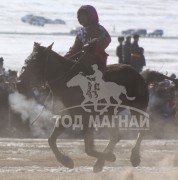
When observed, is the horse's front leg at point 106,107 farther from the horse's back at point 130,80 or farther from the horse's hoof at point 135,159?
the horse's hoof at point 135,159

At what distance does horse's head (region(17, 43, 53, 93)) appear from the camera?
1253 centimetres

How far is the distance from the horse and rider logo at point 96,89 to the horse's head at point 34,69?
52cm

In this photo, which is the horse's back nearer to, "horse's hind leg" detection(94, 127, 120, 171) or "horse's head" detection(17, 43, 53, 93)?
"horse's hind leg" detection(94, 127, 120, 171)

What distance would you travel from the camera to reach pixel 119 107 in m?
14.0

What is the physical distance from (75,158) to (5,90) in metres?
4.67

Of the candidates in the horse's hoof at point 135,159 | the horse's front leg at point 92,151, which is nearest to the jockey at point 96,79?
the horse's front leg at point 92,151

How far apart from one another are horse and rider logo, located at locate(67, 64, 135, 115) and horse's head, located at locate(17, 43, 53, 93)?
1.70 ft

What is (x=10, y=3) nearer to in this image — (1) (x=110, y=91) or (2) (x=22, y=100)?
(2) (x=22, y=100)

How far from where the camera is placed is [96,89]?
13.4 meters

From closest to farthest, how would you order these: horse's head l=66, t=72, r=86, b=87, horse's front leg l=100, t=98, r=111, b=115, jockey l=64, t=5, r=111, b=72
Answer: horse's head l=66, t=72, r=86, b=87 < jockey l=64, t=5, r=111, b=72 < horse's front leg l=100, t=98, r=111, b=115

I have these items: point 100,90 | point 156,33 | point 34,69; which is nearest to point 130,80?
point 100,90

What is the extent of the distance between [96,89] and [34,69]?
4.15 ft

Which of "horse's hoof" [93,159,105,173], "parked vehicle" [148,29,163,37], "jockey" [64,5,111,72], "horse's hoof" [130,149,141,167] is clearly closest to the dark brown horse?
"horse's hoof" [93,159,105,173]

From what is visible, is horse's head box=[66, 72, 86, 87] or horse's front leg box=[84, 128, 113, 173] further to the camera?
horse's front leg box=[84, 128, 113, 173]
